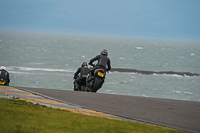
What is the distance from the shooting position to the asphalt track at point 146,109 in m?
9.04

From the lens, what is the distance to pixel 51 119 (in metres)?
7.44

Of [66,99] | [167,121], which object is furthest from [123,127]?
[66,99]

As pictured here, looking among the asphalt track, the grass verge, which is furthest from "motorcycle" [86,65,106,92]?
the grass verge

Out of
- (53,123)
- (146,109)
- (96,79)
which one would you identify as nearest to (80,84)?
(96,79)

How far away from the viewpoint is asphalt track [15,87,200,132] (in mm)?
9043

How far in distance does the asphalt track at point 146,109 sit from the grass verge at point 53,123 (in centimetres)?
139

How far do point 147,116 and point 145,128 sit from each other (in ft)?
6.90

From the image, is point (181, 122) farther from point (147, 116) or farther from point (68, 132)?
point (68, 132)

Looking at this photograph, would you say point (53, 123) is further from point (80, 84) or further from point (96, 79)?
point (80, 84)

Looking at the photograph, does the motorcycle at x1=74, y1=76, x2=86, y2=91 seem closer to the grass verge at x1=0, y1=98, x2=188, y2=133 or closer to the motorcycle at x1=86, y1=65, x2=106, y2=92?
the motorcycle at x1=86, y1=65, x2=106, y2=92

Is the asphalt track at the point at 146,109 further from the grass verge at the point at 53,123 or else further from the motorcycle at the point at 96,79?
the grass verge at the point at 53,123

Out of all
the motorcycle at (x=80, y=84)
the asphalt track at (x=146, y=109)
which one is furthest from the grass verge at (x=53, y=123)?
the motorcycle at (x=80, y=84)

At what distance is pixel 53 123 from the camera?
705cm

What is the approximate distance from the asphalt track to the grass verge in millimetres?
1385
